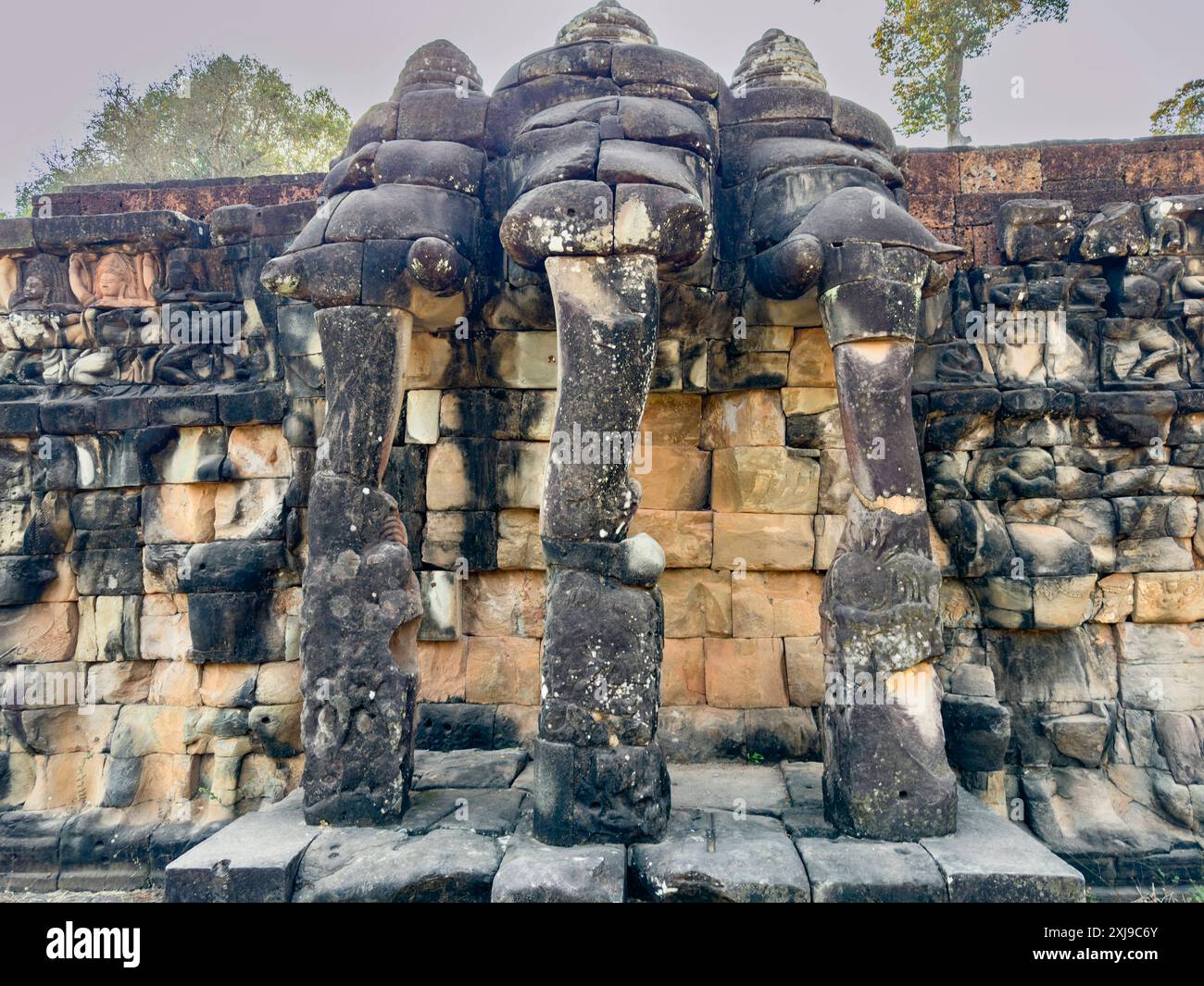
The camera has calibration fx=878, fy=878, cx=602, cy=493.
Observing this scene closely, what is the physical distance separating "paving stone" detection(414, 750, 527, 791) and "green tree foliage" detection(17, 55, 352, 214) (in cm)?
1644

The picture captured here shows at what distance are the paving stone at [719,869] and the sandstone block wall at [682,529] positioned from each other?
151 cm

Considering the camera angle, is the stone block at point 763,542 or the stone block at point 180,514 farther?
the stone block at point 180,514

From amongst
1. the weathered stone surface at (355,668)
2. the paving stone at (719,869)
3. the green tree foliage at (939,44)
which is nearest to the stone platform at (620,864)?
the paving stone at (719,869)

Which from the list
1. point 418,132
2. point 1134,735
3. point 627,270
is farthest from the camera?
point 1134,735


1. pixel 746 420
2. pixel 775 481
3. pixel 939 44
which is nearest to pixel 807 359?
pixel 746 420

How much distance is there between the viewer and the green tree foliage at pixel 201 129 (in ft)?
63.0

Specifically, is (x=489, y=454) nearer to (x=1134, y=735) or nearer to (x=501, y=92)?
(x=501, y=92)

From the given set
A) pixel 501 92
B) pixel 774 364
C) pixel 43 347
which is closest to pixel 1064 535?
pixel 774 364

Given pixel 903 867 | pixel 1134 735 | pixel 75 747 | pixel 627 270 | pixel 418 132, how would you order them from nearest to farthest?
pixel 903 867 → pixel 627 270 → pixel 418 132 → pixel 1134 735 → pixel 75 747

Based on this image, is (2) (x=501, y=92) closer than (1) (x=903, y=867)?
No

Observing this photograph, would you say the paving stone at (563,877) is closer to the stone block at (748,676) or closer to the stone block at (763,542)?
the stone block at (748,676)

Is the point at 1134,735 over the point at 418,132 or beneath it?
beneath

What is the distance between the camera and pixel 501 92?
20.2 feet

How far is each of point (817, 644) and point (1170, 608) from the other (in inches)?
105
